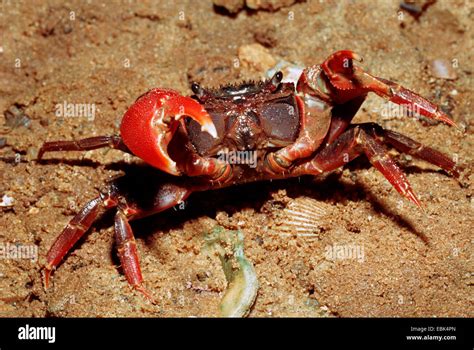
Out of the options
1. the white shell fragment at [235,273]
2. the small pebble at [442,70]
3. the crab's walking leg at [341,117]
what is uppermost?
the small pebble at [442,70]

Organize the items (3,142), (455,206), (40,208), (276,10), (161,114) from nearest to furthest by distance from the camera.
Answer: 1. (161,114)
2. (455,206)
3. (40,208)
4. (3,142)
5. (276,10)

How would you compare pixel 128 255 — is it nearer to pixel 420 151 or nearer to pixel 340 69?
pixel 340 69

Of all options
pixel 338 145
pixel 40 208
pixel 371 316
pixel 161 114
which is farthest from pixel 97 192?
pixel 371 316

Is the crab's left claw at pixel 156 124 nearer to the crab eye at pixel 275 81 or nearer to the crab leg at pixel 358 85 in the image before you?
the crab eye at pixel 275 81

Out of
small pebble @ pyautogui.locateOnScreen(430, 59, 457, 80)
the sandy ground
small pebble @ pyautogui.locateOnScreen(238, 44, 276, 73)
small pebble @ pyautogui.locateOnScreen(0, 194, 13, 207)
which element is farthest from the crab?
small pebble @ pyautogui.locateOnScreen(238, 44, 276, 73)

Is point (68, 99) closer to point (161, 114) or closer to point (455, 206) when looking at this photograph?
point (161, 114)

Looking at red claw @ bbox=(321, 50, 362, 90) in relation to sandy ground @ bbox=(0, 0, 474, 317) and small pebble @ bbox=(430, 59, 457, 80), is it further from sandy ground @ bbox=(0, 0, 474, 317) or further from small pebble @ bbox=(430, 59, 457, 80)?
small pebble @ bbox=(430, 59, 457, 80)

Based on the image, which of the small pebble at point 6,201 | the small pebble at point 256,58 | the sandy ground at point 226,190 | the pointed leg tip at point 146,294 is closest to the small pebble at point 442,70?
the sandy ground at point 226,190
